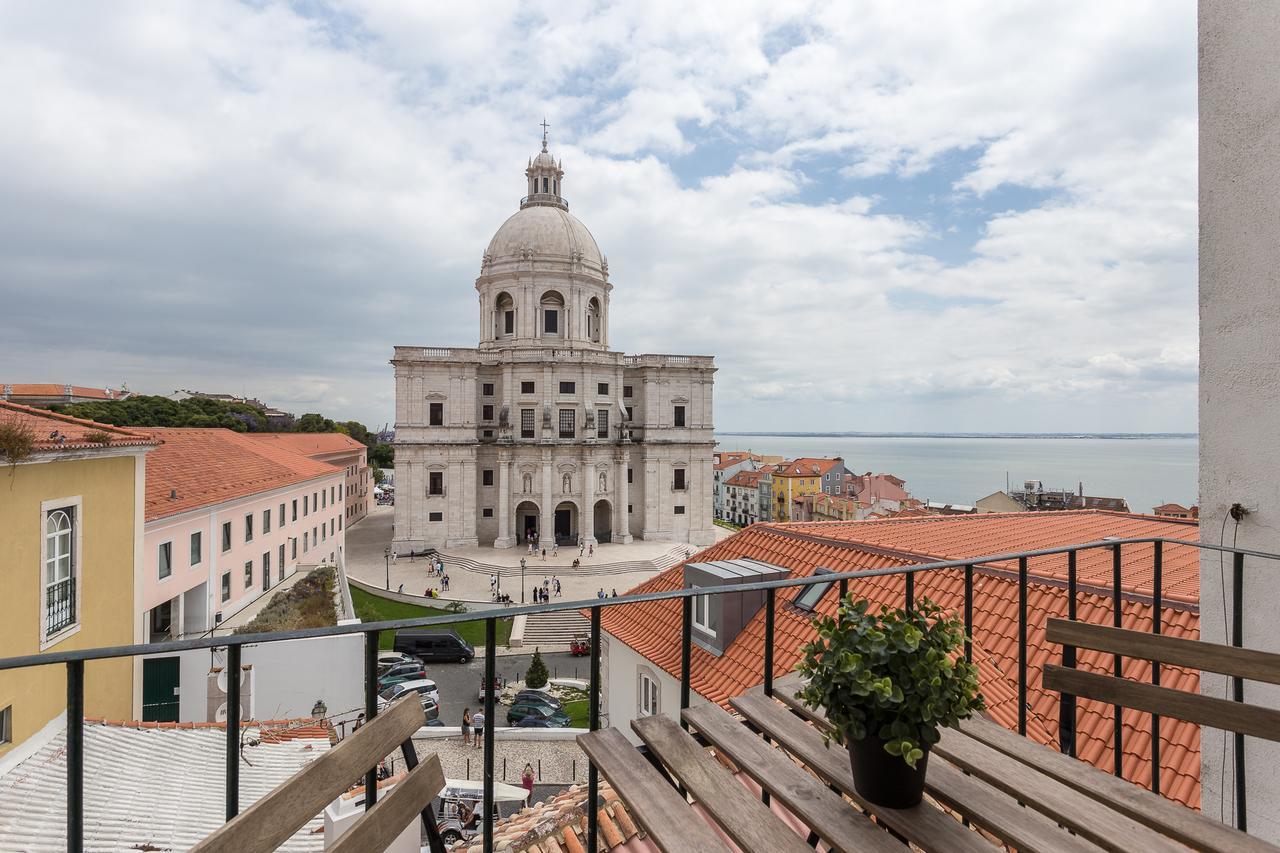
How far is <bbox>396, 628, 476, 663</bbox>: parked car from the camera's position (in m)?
22.2

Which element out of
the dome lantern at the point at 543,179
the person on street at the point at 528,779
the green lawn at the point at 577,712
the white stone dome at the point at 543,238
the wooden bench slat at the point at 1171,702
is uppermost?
the dome lantern at the point at 543,179

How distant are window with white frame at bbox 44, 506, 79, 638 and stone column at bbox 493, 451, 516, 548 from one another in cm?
2966

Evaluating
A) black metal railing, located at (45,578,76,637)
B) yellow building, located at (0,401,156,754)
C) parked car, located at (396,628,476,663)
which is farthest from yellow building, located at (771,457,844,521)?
black metal railing, located at (45,578,76,637)

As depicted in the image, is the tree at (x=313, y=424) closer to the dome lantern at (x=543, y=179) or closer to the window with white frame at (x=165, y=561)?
the dome lantern at (x=543, y=179)

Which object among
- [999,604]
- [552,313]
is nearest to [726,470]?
[552,313]

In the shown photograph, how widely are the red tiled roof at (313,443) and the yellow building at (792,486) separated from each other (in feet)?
158

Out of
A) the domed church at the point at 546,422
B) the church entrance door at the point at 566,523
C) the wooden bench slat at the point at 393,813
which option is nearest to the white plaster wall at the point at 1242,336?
the wooden bench slat at the point at 393,813

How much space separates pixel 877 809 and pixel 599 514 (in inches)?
1665

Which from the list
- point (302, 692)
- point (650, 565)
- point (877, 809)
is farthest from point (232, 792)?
point (650, 565)

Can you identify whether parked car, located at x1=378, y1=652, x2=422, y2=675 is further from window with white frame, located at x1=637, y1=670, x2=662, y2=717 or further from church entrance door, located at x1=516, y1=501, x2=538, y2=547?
church entrance door, located at x1=516, y1=501, x2=538, y2=547

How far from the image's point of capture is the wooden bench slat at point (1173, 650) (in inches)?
93.7

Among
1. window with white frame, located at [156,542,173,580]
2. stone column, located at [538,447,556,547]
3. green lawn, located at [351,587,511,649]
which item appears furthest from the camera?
stone column, located at [538,447,556,547]

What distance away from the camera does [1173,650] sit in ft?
8.35

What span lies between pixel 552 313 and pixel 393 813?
43.7 metres
